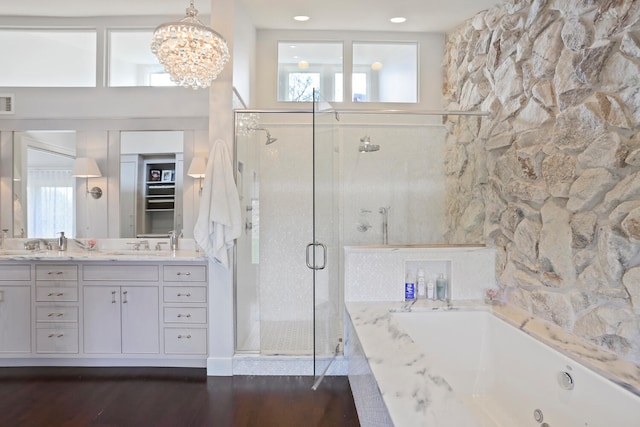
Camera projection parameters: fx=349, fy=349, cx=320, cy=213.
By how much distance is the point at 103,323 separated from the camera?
277 centimetres

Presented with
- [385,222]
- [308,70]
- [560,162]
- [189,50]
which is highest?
[308,70]

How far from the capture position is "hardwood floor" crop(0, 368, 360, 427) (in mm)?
2143

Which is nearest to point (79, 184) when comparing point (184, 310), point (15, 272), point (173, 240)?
point (15, 272)

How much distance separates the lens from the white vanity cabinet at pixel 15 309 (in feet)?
9.08

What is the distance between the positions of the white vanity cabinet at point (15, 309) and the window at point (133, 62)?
6.08ft

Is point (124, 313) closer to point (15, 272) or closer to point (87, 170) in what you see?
point (15, 272)

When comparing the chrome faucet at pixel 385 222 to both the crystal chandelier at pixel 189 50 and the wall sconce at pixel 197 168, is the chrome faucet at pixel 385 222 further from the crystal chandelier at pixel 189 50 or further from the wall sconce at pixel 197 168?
the crystal chandelier at pixel 189 50

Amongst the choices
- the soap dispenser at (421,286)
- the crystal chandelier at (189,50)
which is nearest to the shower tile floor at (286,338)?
the soap dispenser at (421,286)

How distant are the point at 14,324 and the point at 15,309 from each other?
12cm

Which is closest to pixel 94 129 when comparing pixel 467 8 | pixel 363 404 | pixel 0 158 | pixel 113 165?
pixel 113 165

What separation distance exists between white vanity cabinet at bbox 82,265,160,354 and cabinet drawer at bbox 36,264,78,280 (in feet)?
0.60

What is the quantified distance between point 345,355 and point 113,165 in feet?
9.02

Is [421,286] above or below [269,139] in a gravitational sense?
below

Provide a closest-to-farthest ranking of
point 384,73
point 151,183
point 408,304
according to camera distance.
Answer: point 408,304 < point 151,183 < point 384,73
